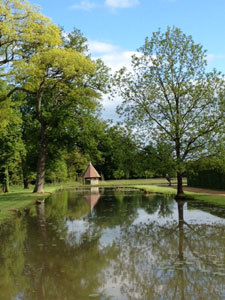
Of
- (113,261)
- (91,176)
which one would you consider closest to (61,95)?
(113,261)

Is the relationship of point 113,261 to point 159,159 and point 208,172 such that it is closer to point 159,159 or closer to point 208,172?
point 159,159

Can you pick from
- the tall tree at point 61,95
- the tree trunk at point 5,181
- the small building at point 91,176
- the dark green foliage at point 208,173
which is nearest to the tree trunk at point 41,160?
the tall tree at point 61,95

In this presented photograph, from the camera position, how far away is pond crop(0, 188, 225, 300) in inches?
220

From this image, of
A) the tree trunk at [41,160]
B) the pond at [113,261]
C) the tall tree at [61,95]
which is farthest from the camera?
the tree trunk at [41,160]

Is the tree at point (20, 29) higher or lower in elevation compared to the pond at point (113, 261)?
higher

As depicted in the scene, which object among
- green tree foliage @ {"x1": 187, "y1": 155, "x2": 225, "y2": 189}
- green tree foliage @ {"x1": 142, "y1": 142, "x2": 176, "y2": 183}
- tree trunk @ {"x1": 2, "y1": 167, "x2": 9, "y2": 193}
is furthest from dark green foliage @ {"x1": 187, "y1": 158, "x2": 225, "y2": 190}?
tree trunk @ {"x1": 2, "y1": 167, "x2": 9, "y2": 193}

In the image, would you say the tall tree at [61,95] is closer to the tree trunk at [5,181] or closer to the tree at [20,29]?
the tree at [20,29]

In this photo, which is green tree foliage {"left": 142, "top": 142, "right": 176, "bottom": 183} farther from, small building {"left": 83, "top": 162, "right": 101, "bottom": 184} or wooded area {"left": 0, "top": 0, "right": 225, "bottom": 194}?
small building {"left": 83, "top": 162, "right": 101, "bottom": 184}

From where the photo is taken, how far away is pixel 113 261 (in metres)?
7.46

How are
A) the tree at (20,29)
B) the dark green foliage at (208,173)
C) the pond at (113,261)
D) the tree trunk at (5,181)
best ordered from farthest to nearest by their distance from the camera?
the tree trunk at (5,181) < the dark green foliage at (208,173) < the tree at (20,29) < the pond at (113,261)

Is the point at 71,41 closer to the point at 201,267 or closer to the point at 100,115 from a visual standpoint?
the point at 100,115

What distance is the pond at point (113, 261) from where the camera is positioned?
Result: 5586mm

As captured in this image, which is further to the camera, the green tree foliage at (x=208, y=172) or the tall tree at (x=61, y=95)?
the tall tree at (x=61, y=95)

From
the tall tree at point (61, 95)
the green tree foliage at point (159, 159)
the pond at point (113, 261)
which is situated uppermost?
the tall tree at point (61, 95)
